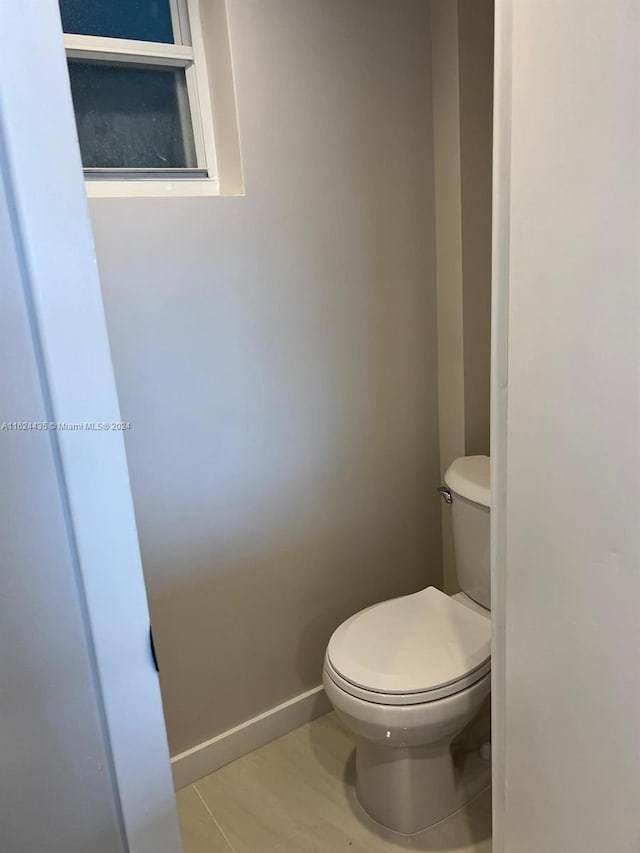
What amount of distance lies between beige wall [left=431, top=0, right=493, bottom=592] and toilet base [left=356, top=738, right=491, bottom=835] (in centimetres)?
87

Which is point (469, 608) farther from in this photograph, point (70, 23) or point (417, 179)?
point (70, 23)

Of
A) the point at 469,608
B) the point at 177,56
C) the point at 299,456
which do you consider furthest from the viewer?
the point at 299,456

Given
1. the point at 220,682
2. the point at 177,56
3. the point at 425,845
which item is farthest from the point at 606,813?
the point at 177,56

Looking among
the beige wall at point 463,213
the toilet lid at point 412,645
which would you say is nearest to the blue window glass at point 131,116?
the beige wall at point 463,213

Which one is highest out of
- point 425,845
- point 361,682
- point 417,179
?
point 417,179

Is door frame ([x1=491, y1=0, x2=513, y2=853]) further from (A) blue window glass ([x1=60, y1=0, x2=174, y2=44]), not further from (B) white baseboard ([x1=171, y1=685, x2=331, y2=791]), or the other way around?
(A) blue window glass ([x1=60, y1=0, x2=174, y2=44])

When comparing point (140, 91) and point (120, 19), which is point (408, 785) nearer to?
point (140, 91)

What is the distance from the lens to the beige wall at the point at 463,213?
5.78 feet

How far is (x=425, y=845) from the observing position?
60.8 inches

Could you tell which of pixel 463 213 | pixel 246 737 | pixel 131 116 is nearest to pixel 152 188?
pixel 131 116

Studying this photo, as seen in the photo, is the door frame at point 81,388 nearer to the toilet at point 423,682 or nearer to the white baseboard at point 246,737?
the toilet at point 423,682

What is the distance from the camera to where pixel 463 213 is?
1.84 meters

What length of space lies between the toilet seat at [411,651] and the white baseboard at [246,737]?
1.48 feet

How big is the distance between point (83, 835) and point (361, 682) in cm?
82
